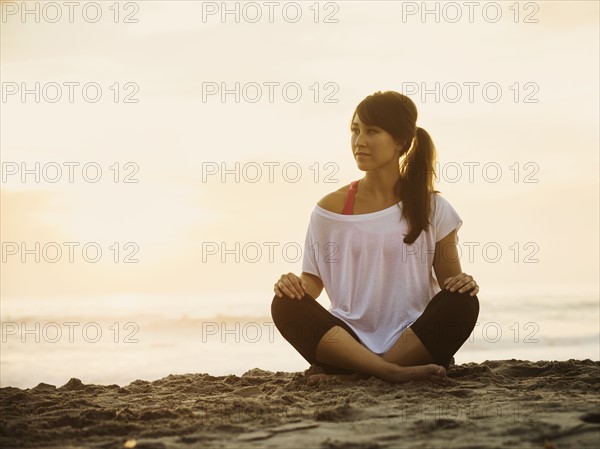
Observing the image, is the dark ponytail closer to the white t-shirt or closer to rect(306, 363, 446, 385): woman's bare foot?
the white t-shirt

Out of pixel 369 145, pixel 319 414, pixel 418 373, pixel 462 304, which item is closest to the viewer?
pixel 319 414

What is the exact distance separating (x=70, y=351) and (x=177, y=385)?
7808 mm

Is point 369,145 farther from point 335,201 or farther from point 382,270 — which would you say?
point 382,270

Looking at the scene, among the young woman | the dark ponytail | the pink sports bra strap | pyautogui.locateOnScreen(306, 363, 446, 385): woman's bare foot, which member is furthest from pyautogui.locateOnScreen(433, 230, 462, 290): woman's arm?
pyautogui.locateOnScreen(306, 363, 446, 385): woman's bare foot

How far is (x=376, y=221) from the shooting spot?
15.5ft

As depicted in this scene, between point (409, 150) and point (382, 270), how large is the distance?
72cm

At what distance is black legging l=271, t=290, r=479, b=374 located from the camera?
441 cm

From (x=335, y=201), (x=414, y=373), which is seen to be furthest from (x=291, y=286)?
(x=414, y=373)

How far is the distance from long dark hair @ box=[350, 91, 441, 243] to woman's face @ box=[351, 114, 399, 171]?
0.03m

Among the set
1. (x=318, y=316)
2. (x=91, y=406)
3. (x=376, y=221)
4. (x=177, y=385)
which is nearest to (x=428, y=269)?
(x=376, y=221)

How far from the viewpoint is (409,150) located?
4891 mm

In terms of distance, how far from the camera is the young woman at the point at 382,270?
445cm

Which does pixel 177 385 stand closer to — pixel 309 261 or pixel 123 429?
pixel 309 261

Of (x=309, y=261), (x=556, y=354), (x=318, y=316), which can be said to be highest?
(x=309, y=261)
